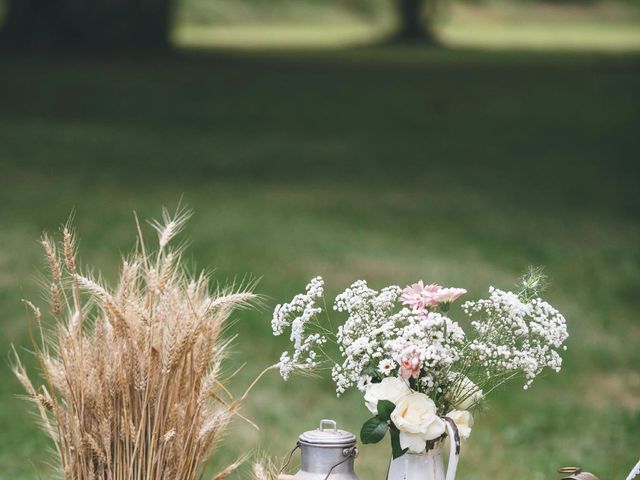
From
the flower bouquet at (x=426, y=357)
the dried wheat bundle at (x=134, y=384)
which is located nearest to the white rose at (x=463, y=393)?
the flower bouquet at (x=426, y=357)

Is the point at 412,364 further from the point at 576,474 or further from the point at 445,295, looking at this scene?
the point at 576,474

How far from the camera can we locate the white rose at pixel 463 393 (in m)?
2.46

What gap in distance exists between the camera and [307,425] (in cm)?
616

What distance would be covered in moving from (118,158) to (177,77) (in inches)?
193

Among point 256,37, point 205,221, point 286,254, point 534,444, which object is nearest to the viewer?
point 534,444

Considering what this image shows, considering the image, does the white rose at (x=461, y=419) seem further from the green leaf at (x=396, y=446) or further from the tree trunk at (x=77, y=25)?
the tree trunk at (x=77, y=25)

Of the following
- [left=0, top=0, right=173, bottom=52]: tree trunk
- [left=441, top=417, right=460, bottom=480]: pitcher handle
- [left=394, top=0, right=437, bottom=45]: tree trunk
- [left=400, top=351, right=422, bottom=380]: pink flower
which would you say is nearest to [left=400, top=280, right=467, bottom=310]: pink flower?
[left=400, top=351, right=422, bottom=380]: pink flower

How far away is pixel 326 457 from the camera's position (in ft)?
7.91

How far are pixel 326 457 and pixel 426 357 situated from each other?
306 millimetres

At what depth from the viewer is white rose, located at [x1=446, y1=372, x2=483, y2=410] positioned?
2.46 meters

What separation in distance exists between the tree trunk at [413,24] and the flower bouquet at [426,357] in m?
25.2

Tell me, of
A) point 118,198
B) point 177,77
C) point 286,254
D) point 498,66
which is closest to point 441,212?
point 286,254

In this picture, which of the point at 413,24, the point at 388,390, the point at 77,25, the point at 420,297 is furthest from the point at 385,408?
the point at 413,24

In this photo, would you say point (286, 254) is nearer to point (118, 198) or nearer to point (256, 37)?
point (118, 198)
